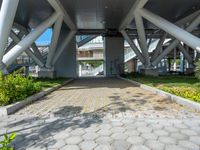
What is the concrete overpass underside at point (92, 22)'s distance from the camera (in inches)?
450

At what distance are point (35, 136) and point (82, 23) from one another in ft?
58.6

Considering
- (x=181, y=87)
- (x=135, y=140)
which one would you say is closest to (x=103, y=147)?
(x=135, y=140)

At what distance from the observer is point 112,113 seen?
578 cm

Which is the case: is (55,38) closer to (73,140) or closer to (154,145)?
(73,140)

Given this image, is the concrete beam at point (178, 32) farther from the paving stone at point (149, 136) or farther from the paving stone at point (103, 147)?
the paving stone at point (103, 147)

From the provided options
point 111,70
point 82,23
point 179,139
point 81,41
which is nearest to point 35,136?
point 179,139

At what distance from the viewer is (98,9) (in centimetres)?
1614

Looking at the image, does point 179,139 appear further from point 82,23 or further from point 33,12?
point 82,23

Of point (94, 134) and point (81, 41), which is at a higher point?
point (81, 41)

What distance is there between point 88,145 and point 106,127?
3.27ft

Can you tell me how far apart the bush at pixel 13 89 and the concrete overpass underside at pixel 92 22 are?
239 centimetres

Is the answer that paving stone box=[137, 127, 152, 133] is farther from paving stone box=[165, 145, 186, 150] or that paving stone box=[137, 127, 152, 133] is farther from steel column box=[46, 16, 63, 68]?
steel column box=[46, 16, 63, 68]

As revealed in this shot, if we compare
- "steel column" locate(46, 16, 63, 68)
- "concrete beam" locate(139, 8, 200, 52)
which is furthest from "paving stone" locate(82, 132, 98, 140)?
"steel column" locate(46, 16, 63, 68)

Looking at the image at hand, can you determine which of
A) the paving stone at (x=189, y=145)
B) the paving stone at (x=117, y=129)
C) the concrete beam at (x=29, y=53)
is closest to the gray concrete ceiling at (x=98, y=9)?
the concrete beam at (x=29, y=53)
